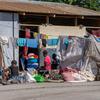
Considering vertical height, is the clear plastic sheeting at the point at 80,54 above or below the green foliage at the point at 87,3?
above

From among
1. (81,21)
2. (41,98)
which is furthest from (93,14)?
(41,98)

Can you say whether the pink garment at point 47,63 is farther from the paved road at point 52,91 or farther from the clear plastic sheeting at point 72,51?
the paved road at point 52,91

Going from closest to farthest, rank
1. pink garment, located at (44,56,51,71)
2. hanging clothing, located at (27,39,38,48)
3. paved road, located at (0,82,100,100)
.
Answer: paved road, located at (0,82,100,100) → pink garment, located at (44,56,51,71) → hanging clothing, located at (27,39,38,48)

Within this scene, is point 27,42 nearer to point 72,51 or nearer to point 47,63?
point 47,63

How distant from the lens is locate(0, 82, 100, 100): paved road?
57.5ft

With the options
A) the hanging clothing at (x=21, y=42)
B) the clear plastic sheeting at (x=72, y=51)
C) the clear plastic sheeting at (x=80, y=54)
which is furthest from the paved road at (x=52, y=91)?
the hanging clothing at (x=21, y=42)

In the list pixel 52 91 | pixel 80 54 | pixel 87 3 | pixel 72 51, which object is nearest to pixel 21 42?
pixel 72 51

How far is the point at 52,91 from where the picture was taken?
1970 centimetres

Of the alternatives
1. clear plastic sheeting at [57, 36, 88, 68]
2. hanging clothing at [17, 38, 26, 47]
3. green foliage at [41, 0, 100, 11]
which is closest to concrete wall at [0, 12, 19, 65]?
hanging clothing at [17, 38, 26, 47]

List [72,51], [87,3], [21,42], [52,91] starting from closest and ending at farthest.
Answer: [52,91]
[21,42]
[72,51]
[87,3]

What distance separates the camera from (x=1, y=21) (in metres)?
26.2

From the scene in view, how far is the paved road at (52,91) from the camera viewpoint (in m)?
17.5

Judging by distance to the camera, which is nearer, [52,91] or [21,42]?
[52,91]

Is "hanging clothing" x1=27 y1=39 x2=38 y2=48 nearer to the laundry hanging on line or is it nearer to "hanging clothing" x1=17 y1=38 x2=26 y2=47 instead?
the laundry hanging on line
